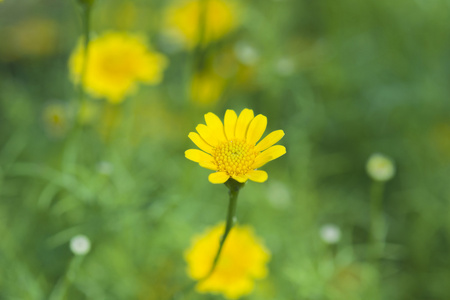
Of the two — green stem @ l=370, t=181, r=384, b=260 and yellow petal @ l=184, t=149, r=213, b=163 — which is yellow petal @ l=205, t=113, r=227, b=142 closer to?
yellow petal @ l=184, t=149, r=213, b=163

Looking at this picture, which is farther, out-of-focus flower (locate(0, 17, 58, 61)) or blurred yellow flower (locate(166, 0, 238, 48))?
out-of-focus flower (locate(0, 17, 58, 61))

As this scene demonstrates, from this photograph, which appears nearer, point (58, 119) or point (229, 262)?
point (229, 262)

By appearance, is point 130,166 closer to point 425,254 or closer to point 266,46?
point 266,46

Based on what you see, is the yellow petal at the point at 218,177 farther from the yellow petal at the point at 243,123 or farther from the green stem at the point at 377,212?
the green stem at the point at 377,212

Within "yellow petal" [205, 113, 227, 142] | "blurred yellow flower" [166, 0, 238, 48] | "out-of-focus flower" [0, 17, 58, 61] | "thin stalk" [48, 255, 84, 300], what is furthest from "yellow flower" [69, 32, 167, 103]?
"out-of-focus flower" [0, 17, 58, 61]

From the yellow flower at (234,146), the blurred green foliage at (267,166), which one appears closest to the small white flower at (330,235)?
the blurred green foliage at (267,166)

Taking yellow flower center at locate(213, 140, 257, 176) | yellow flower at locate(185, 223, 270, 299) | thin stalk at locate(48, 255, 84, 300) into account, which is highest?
yellow flower center at locate(213, 140, 257, 176)

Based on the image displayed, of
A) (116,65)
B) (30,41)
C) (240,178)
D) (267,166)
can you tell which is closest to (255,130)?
(240,178)

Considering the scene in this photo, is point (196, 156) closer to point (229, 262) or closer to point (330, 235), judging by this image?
Answer: point (229, 262)
